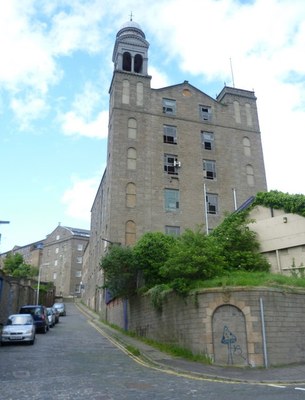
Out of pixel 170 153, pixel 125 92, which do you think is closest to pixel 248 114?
pixel 170 153

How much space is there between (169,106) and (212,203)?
11443mm

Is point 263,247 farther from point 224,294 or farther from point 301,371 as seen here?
point 301,371

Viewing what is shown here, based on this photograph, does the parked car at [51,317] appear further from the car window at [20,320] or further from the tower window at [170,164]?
the tower window at [170,164]

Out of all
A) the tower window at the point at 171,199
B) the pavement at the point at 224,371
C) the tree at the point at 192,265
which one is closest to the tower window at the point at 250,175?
the tower window at the point at 171,199

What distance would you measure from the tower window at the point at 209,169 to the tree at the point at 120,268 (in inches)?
685

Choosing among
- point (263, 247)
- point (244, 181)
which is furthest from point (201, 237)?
point (244, 181)

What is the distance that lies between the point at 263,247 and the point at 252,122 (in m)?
23.8

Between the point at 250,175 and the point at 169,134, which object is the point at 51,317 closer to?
the point at 169,134

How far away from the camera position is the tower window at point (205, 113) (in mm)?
43094

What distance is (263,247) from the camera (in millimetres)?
23672

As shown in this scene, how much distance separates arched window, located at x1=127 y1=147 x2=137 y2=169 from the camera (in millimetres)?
38441

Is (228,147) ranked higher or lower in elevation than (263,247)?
higher

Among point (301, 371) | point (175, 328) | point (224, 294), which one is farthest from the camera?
point (175, 328)

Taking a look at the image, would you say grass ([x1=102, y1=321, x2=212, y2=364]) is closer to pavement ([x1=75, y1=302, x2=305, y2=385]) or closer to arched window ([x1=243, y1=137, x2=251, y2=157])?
pavement ([x1=75, y1=302, x2=305, y2=385])
